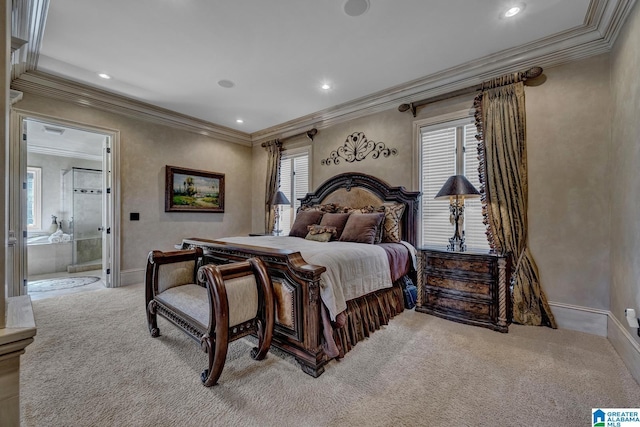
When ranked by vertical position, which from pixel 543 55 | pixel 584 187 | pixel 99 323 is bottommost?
pixel 99 323

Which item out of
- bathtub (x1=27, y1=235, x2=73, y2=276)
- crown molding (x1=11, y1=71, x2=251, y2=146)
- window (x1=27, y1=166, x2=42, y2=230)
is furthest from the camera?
window (x1=27, y1=166, x2=42, y2=230)

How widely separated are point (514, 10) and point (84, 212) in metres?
8.17

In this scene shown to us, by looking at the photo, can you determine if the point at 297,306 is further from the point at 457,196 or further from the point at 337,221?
the point at 457,196

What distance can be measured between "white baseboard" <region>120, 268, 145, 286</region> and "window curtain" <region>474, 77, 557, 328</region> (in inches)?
200

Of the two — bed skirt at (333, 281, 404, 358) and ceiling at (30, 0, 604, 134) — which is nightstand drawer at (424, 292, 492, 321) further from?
ceiling at (30, 0, 604, 134)

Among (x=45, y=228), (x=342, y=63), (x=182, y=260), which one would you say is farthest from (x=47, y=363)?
(x=45, y=228)

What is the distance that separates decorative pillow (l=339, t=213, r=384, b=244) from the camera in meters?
3.12

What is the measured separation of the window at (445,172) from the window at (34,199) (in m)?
8.03

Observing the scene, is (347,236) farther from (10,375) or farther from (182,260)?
(10,375)

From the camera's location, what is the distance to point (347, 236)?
10.6ft

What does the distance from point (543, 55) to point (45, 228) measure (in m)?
9.38

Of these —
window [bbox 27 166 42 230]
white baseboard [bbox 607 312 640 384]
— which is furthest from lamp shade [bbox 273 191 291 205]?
window [bbox 27 166 42 230]

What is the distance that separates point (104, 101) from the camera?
3961 mm

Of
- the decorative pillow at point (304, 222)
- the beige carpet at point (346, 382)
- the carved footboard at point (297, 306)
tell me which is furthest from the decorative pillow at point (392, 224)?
the carved footboard at point (297, 306)
